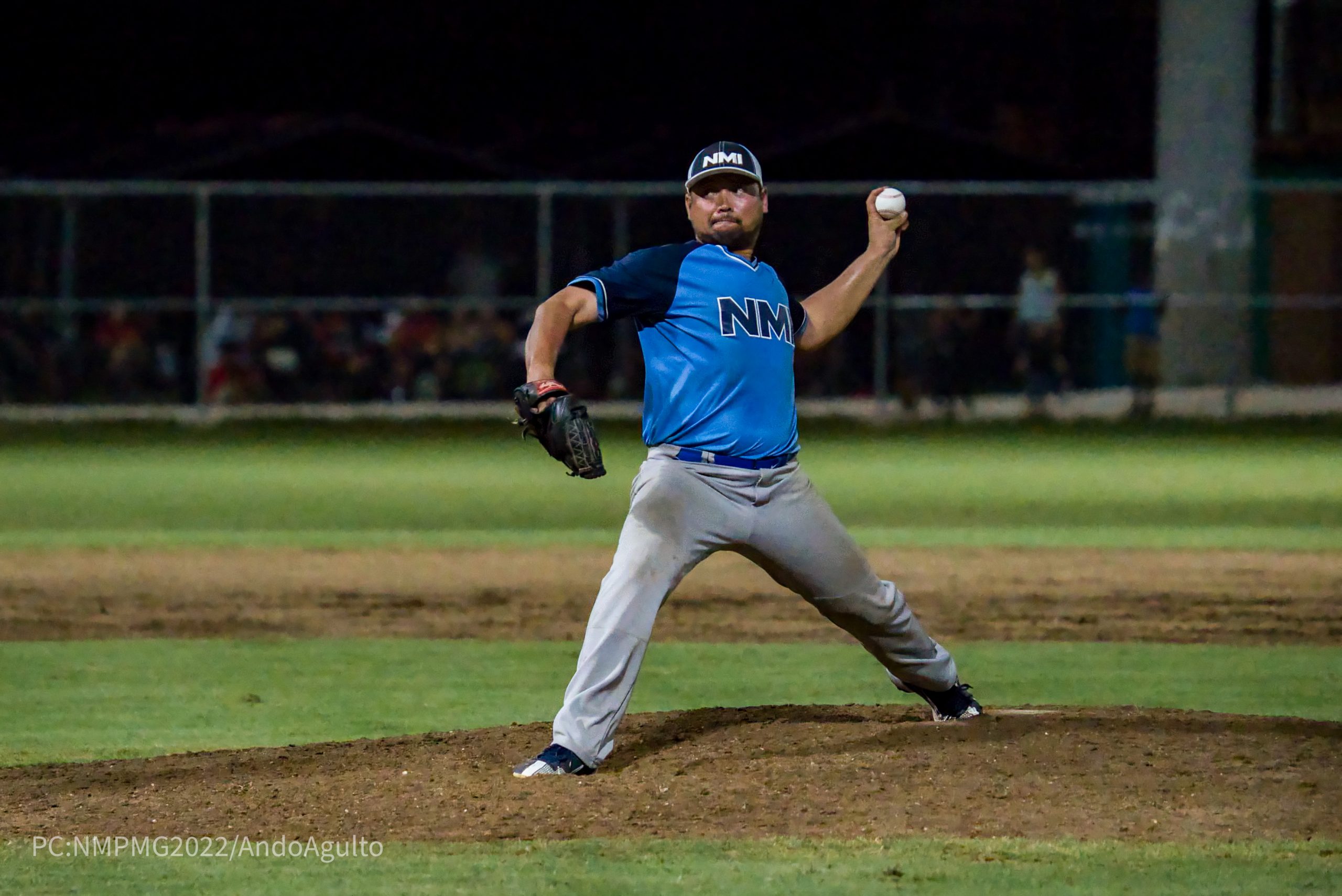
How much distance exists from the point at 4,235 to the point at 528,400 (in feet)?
82.0

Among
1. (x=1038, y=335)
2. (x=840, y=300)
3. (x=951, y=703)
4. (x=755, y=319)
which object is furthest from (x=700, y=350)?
(x=1038, y=335)

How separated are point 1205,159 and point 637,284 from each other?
62.4 feet

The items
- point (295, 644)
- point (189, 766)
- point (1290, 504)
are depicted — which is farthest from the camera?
point (1290, 504)

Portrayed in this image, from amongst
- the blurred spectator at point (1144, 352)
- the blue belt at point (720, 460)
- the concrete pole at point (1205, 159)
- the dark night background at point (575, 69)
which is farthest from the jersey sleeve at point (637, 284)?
the dark night background at point (575, 69)

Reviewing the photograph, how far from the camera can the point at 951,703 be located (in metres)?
6.80

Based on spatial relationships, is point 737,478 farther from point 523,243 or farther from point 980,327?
point 523,243

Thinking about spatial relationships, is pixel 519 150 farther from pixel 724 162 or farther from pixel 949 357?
pixel 724 162

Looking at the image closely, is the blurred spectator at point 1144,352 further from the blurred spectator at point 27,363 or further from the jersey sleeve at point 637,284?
the jersey sleeve at point 637,284

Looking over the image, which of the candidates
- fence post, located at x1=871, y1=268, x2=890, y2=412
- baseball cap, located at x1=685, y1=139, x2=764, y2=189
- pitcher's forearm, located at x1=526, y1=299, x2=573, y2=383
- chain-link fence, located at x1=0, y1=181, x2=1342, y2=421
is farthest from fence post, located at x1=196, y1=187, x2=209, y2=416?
pitcher's forearm, located at x1=526, y1=299, x2=573, y2=383

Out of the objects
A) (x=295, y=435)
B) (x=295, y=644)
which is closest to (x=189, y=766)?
(x=295, y=644)

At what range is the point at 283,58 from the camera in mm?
44906

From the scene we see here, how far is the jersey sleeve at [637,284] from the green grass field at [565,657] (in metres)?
1.54

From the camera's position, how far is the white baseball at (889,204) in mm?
6664

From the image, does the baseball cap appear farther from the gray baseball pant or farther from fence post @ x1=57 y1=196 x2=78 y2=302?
fence post @ x1=57 y1=196 x2=78 y2=302
